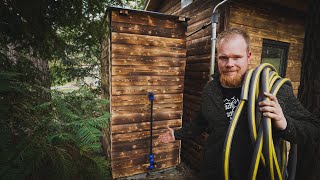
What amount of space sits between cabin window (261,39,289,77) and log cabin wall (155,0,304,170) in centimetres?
10

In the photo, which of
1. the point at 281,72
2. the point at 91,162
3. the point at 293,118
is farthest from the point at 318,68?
the point at 281,72

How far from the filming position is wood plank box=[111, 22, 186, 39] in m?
3.57

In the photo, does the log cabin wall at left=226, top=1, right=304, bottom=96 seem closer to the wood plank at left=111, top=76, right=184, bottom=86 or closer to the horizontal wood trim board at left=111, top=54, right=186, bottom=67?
the horizontal wood trim board at left=111, top=54, right=186, bottom=67

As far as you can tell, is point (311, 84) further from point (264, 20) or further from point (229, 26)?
point (264, 20)

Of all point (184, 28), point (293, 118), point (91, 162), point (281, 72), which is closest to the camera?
point (293, 118)

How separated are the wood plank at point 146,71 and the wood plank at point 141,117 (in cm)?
84

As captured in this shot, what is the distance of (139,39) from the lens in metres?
3.78

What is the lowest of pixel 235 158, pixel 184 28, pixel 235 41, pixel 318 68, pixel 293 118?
pixel 235 158

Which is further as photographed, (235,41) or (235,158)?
(235,41)

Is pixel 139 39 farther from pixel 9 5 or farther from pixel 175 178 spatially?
pixel 175 178

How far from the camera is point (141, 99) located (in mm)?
3992

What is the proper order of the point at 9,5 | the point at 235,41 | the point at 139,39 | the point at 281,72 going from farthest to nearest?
the point at 281,72
the point at 139,39
the point at 9,5
the point at 235,41

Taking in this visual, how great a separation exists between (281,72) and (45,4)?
5137mm

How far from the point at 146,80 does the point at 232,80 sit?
2.53 metres
